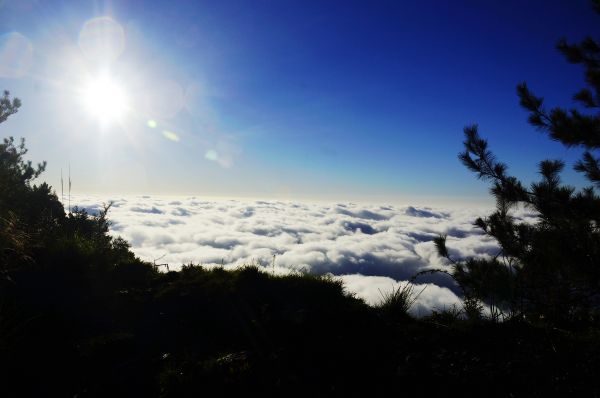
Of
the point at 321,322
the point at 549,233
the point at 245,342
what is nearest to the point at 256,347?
the point at 245,342

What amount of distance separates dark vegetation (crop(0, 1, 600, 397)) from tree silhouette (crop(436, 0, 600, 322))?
0.08 ft

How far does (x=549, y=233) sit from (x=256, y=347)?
A: 4.51 meters

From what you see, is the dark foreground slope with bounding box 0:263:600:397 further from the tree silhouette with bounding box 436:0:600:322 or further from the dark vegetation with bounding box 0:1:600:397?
the tree silhouette with bounding box 436:0:600:322

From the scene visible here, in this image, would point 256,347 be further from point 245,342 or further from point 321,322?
point 321,322

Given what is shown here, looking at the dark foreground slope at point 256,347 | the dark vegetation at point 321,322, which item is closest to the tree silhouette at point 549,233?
the dark vegetation at point 321,322

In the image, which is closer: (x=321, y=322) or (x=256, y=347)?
(x=256, y=347)

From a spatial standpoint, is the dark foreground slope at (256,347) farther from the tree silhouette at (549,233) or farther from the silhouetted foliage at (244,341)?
the tree silhouette at (549,233)

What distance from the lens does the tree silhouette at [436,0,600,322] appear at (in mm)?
4555

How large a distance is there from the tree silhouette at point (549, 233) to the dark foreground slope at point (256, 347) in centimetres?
114

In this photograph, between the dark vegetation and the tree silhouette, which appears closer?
the dark vegetation

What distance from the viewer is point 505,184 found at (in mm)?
6207

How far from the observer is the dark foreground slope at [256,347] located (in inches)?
124

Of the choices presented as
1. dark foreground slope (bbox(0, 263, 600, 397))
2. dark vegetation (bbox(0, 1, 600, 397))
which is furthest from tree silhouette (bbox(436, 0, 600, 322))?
dark foreground slope (bbox(0, 263, 600, 397))

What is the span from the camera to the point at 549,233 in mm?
4770
